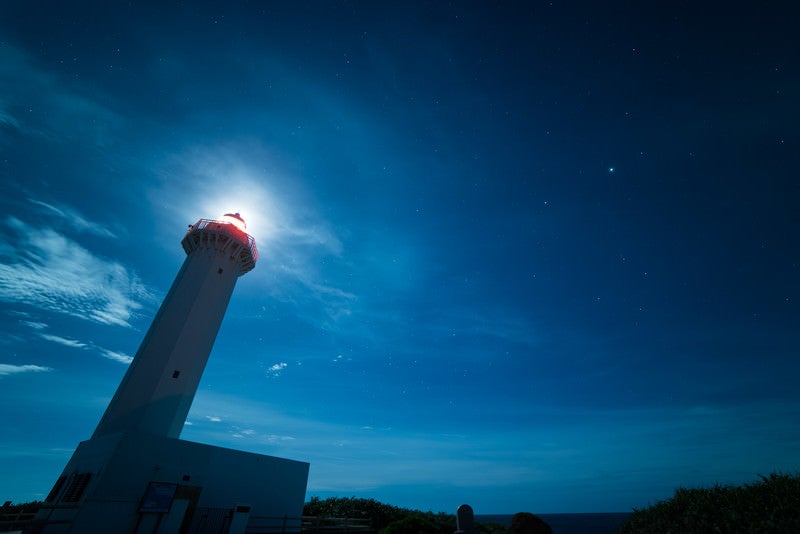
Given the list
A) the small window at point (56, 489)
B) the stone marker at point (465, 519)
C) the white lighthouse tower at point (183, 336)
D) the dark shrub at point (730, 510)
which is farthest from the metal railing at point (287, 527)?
the dark shrub at point (730, 510)

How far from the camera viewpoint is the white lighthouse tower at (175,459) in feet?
45.1

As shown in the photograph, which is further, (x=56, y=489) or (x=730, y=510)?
(x=56, y=489)

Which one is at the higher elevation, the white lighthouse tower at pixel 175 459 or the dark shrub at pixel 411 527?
the white lighthouse tower at pixel 175 459

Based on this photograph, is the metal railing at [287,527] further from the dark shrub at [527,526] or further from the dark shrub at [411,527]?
the dark shrub at [527,526]

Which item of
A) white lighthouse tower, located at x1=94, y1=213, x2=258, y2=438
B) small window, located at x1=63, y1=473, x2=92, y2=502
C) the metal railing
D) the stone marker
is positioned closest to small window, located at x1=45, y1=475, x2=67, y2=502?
small window, located at x1=63, y1=473, x2=92, y2=502

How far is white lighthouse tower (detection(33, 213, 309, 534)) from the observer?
13734 millimetres

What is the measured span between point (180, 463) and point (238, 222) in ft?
56.7

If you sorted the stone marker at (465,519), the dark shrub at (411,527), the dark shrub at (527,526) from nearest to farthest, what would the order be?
1. the stone marker at (465,519)
2. the dark shrub at (411,527)
3. the dark shrub at (527,526)

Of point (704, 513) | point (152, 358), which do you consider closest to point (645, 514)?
point (704, 513)

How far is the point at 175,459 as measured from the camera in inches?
627

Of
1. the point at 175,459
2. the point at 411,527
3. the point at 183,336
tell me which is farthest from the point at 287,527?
the point at 183,336

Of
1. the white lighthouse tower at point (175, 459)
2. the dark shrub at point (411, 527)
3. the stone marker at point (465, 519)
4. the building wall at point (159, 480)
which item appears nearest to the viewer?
the stone marker at point (465, 519)

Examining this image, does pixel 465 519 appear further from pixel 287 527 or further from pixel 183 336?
pixel 183 336

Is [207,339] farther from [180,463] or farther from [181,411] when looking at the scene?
[180,463]
